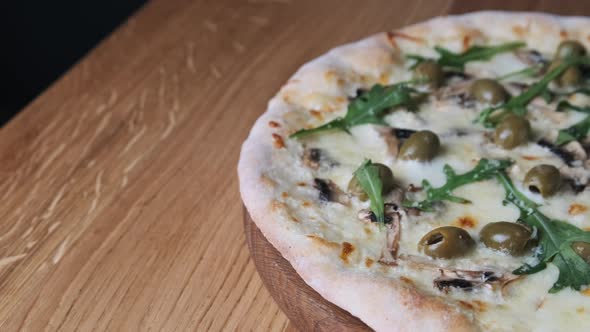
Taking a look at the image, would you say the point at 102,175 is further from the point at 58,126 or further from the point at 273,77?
the point at 273,77

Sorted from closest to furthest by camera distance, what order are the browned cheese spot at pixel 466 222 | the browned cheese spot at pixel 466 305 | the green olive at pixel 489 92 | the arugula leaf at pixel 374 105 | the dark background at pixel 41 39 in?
the browned cheese spot at pixel 466 305 < the browned cheese spot at pixel 466 222 < the arugula leaf at pixel 374 105 < the green olive at pixel 489 92 < the dark background at pixel 41 39

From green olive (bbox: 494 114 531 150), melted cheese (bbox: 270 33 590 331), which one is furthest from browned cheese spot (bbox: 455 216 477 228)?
green olive (bbox: 494 114 531 150)

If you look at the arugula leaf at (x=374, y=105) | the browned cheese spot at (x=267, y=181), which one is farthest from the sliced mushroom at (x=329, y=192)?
the arugula leaf at (x=374, y=105)

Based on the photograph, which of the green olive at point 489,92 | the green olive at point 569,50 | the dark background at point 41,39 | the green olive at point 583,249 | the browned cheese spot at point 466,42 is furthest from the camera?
the dark background at point 41,39

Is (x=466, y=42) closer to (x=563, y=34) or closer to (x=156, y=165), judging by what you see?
(x=563, y=34)

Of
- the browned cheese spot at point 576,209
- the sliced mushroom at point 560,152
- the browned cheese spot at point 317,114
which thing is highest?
the browned cheese spot at point 317,114

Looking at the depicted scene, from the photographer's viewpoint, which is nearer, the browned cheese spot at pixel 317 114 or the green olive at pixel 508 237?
the green olive at pixel 508 237

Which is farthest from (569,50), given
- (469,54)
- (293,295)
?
(293,295)

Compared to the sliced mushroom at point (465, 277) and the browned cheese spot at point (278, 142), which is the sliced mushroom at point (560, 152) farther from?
the browned cheese spot at point (278, 142)
